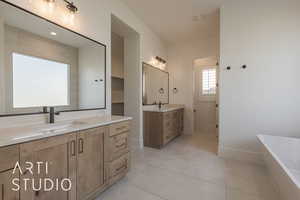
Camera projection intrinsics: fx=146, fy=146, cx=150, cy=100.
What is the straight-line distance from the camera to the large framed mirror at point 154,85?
3529 millimetres

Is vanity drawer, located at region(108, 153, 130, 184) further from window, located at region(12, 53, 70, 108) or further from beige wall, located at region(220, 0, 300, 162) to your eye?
beige wall, located at region(220, 0, 300, 162)

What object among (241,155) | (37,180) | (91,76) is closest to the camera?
(37,180)

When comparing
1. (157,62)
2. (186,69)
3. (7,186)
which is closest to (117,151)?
(7,186)

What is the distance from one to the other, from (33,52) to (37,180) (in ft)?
4.05

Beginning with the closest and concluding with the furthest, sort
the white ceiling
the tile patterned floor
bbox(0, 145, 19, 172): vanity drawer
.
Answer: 1. bbox(0, 145, 19, 172): vanity drawer
2. the tile patterned floor
3. the white ceiling

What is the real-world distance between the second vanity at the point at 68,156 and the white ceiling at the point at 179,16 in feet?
7.40

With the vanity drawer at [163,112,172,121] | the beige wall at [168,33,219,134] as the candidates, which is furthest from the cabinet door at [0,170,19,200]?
the beige wall at [168,33,219,134]

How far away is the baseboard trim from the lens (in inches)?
99.4

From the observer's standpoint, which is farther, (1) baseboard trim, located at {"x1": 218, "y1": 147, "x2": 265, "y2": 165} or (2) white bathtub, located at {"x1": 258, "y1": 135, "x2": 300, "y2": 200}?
(1) baseboard trim, located at {"x1": 218, "y1": 147, "x2": 265, "y2": 165}

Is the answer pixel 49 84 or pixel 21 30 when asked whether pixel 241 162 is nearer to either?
pixel 49 84

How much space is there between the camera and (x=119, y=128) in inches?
73.0

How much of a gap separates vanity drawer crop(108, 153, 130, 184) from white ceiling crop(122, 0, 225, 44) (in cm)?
268

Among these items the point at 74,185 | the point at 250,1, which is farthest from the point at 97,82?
the point at 250,1

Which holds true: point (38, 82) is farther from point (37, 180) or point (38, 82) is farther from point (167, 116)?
point (167, 116)
